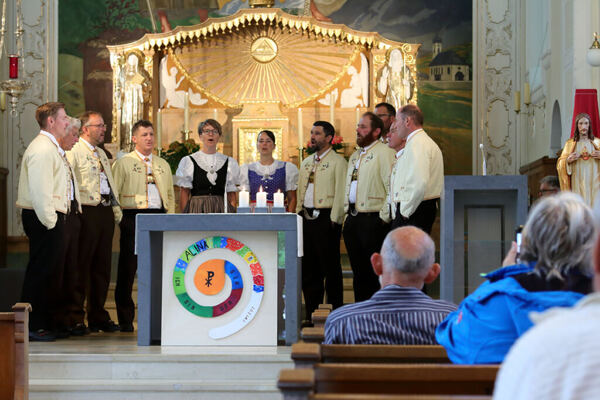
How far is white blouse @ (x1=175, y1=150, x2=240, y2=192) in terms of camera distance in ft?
22.2

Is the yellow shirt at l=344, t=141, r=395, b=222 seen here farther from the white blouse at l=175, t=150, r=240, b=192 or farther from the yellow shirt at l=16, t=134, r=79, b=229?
the yellow shirt at l=16, t=134, r=79, b=229

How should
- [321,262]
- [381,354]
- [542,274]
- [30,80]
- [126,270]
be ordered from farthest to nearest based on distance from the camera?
1. [30,80]
2. [321,262]
3. [126,270]
4. [381,354]
5. [542,274]

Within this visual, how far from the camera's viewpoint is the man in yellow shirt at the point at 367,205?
6566 millimetres

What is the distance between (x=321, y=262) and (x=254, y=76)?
463 centimetres

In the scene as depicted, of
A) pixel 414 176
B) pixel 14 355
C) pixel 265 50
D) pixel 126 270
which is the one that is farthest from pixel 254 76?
pixel 14 355

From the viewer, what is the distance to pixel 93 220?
6.44m

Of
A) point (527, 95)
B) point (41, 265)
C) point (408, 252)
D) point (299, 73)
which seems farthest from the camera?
point (299, 73)

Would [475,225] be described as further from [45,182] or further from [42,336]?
[42,336]

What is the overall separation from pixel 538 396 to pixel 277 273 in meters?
4.67

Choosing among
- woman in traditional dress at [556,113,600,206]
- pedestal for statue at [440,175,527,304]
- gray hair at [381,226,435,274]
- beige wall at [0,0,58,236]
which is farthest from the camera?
beige wall at [0,0,58,236]

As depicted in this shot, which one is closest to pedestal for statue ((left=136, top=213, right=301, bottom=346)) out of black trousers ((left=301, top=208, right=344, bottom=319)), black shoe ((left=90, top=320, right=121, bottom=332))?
black shoe ((left=90, top=320, right=121, bottom=332))

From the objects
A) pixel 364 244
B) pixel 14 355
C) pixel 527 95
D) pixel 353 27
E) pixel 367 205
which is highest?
pixel 353 27

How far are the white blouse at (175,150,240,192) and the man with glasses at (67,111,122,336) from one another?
0.54 metres

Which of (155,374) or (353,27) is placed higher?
(353,27)
